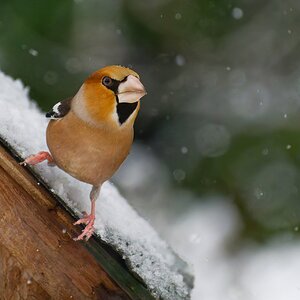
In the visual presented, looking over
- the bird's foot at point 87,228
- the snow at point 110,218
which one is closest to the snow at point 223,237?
the snow at point 110,218

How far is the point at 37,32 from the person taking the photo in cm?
584

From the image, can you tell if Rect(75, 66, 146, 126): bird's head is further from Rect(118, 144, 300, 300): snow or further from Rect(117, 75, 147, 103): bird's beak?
Rect(118, 144, 300, 300): snow

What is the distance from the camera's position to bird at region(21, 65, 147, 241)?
2996mm

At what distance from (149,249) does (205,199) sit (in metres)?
3.05

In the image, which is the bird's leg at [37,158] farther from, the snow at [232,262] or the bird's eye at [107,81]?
the snow at [232,262]

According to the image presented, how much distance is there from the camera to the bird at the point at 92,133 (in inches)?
118

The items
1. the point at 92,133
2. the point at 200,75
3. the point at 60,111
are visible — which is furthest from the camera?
the point at 200,75

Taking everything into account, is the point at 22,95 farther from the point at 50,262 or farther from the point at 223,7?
the point at 223,7

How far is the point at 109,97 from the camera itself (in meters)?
3.00

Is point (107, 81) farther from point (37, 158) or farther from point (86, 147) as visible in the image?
point (37, 158)

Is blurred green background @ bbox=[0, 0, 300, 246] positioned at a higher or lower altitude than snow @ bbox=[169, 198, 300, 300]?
higher

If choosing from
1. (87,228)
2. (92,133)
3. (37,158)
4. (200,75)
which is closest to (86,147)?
(92,133)

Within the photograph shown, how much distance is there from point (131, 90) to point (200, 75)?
12.3 feet

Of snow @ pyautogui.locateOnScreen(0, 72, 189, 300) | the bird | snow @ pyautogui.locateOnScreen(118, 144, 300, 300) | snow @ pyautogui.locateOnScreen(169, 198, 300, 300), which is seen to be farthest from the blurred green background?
the bird
